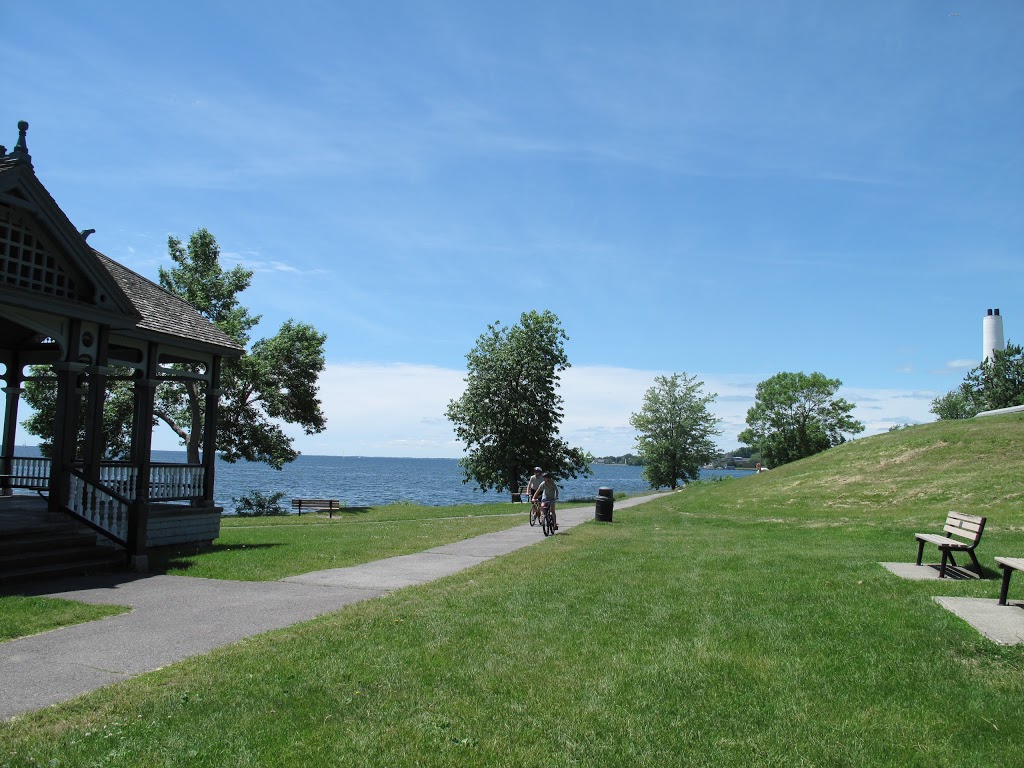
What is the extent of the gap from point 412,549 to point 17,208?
31.5 ft

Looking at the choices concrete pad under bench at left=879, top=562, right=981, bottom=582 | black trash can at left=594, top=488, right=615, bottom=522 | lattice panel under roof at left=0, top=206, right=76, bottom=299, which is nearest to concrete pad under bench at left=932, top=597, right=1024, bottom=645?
concrete pad under bench at left=879, top=562, right=981, bottom=582

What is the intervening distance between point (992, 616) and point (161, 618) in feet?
29.6

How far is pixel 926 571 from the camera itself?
11.3 meters

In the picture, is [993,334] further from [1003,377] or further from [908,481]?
[908,481]

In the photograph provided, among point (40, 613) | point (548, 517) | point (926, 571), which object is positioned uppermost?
point (548, 517)

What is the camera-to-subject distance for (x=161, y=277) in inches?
1601

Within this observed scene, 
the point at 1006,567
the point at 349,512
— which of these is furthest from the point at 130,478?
the point at 349,512

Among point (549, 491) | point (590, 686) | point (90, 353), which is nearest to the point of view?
point (590, 686)

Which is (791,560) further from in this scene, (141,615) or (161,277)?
(161,277)

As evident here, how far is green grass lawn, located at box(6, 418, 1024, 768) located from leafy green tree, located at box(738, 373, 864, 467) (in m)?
85.7

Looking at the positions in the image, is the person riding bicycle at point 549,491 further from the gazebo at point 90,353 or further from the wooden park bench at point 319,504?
the wooden park bench at point 319,504

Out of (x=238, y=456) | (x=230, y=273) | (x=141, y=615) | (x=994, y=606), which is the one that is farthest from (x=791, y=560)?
(x=230, y=273)

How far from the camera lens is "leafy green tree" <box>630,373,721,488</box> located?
69.1 metres

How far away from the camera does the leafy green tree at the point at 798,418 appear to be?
91312mm
